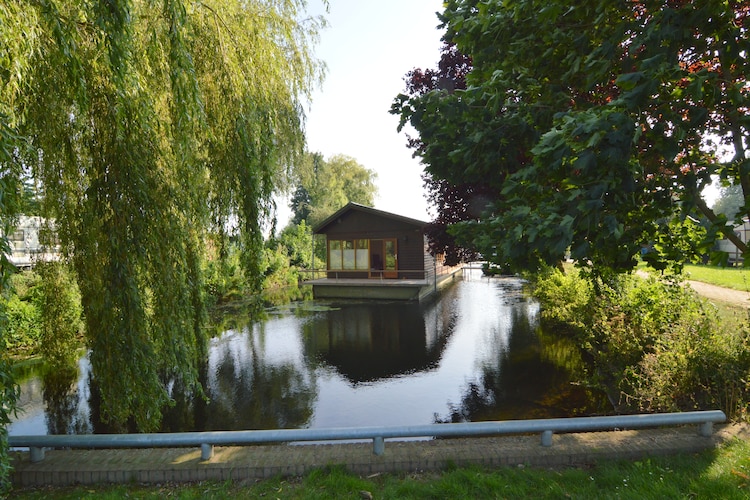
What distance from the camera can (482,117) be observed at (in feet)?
17.0

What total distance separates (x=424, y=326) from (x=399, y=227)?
10.1 metres

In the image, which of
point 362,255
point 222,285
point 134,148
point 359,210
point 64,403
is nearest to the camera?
point 134,148

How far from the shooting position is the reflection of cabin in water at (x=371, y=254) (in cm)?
2193

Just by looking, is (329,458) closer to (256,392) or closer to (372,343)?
(256,392)

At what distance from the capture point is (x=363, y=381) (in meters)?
8.93

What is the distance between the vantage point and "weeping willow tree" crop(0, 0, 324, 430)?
3.84 m

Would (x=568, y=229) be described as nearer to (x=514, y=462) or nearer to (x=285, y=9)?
(x=514, y=462)

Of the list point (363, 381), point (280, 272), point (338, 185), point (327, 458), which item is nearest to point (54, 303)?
point (327, 458)

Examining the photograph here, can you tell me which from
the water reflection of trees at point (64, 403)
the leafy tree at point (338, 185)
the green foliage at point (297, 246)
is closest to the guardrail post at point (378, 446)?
the water reflection of trees at point (64, 403)

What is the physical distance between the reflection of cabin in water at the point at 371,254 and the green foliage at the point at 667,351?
1286 cm

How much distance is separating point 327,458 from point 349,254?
20.9 m

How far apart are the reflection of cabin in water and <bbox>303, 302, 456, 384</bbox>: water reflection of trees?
14.2ft

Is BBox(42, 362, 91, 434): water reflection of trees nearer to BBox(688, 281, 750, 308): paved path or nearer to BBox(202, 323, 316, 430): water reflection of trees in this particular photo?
BBox(202, 323, 316, 430): water reflection of trees

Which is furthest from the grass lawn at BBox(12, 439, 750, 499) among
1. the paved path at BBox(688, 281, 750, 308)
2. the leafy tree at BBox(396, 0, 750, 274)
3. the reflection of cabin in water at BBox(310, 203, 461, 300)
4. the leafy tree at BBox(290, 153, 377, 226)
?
the leafy tree at BBox(290, 153, 377, 226)
